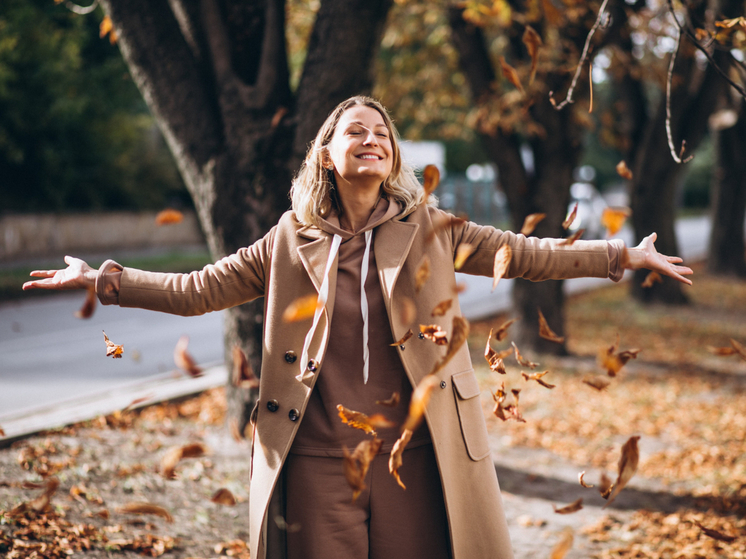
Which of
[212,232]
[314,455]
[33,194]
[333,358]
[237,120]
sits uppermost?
[33,194]

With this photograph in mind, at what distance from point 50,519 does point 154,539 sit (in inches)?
20.3

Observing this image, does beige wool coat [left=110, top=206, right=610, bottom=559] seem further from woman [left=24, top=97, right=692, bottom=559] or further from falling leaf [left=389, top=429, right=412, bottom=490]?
falling leaf [left=389, top=429, right=412, bottom=490]

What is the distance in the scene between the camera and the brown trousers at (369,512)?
2.14 meters

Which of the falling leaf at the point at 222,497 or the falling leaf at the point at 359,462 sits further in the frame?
the falling leaf at the point at 222,497

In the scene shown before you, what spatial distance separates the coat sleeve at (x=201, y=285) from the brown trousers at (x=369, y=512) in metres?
0.60

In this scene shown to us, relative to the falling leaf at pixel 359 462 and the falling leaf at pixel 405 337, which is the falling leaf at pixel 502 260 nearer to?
the falling leaf at pixel 405 337

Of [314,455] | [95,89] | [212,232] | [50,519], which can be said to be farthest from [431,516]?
[95,89]

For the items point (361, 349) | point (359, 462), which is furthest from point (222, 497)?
point (361, 349)

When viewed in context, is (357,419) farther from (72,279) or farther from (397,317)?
(72,279)

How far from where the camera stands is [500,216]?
39.3 m

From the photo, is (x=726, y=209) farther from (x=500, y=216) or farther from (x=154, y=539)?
(x=500, y=216)

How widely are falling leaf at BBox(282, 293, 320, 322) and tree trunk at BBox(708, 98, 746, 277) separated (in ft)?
46.5

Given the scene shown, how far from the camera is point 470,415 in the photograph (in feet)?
7.44

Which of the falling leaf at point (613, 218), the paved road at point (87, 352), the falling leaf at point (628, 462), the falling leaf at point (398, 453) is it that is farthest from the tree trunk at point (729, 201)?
the falling leaf at point (398, 453)
